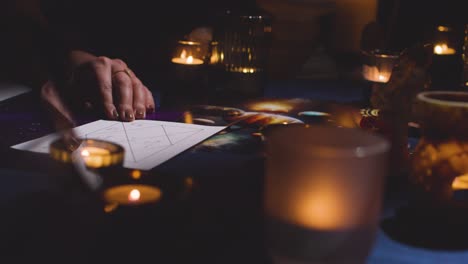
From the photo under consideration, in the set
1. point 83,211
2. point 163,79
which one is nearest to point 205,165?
point 83,211

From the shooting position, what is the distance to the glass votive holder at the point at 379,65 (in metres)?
1.22

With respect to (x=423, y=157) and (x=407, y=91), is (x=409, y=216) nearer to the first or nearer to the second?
(x=423, y=157)

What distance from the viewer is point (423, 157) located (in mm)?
583

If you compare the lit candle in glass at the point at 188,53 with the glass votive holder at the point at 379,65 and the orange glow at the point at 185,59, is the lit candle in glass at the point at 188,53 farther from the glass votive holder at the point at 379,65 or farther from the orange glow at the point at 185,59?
the glass votive holder at the point at 379,65

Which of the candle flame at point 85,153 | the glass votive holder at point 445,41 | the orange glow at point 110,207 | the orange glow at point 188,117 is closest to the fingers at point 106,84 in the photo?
the orange glow at point 188,117

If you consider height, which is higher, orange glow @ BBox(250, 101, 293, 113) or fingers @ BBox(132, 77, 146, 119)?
fingers @ BBox(132, 77, 146, 119)

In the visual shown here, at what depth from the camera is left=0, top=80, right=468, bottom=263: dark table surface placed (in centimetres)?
44

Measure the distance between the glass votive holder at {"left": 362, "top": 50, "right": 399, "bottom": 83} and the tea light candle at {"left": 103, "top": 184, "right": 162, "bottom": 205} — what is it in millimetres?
821

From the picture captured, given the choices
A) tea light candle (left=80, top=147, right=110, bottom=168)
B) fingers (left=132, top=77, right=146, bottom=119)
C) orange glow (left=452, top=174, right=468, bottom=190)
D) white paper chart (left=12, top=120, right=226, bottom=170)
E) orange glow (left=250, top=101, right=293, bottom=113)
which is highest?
tea light candle (left=80, top=147, right=110, bottom=168)

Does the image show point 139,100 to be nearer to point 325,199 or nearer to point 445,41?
point 325,199

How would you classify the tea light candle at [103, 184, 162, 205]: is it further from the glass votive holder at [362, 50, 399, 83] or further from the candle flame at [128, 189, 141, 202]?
the glass votive holder at [362, 50, 399, 83]

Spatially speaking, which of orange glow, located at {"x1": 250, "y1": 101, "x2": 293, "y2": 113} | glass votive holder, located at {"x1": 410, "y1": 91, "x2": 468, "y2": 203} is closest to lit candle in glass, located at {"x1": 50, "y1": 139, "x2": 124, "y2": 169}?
glass votive holder, located at {"x1": 410, "y1": 91, "x2": 468, "y2": 203}

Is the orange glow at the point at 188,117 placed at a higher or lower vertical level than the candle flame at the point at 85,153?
lower

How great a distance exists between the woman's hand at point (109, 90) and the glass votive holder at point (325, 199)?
669 mm
